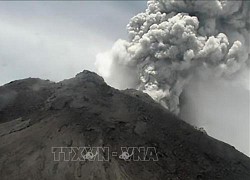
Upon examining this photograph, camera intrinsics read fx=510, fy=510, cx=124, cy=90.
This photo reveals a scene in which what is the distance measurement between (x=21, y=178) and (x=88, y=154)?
15.9 feet

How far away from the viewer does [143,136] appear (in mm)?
36656

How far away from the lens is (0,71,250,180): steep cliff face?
32.8 metres

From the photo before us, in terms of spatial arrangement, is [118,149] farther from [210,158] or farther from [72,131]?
[210,158]

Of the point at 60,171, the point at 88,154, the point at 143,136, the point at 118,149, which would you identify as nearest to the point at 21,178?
the point at 60,171

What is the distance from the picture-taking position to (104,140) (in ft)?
116

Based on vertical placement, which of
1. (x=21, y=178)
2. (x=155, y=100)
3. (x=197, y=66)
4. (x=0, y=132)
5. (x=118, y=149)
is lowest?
(x=21, y=178)

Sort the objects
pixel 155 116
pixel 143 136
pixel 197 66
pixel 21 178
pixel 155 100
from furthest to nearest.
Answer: pixel 197 66 < pixel 155 100 < pixel 155 116 < pixel 143 136 < pixel 21 178

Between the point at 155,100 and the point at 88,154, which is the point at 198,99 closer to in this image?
the point at 155,100

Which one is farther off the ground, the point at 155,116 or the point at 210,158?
the point at 155,116

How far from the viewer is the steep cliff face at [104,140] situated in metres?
32.8

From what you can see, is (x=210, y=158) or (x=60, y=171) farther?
(x=210, y=158)

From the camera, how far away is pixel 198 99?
53.2 metres

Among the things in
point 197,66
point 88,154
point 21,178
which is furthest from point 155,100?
point 21,178

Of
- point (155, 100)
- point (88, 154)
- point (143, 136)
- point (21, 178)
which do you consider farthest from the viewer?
point (155, 100)
